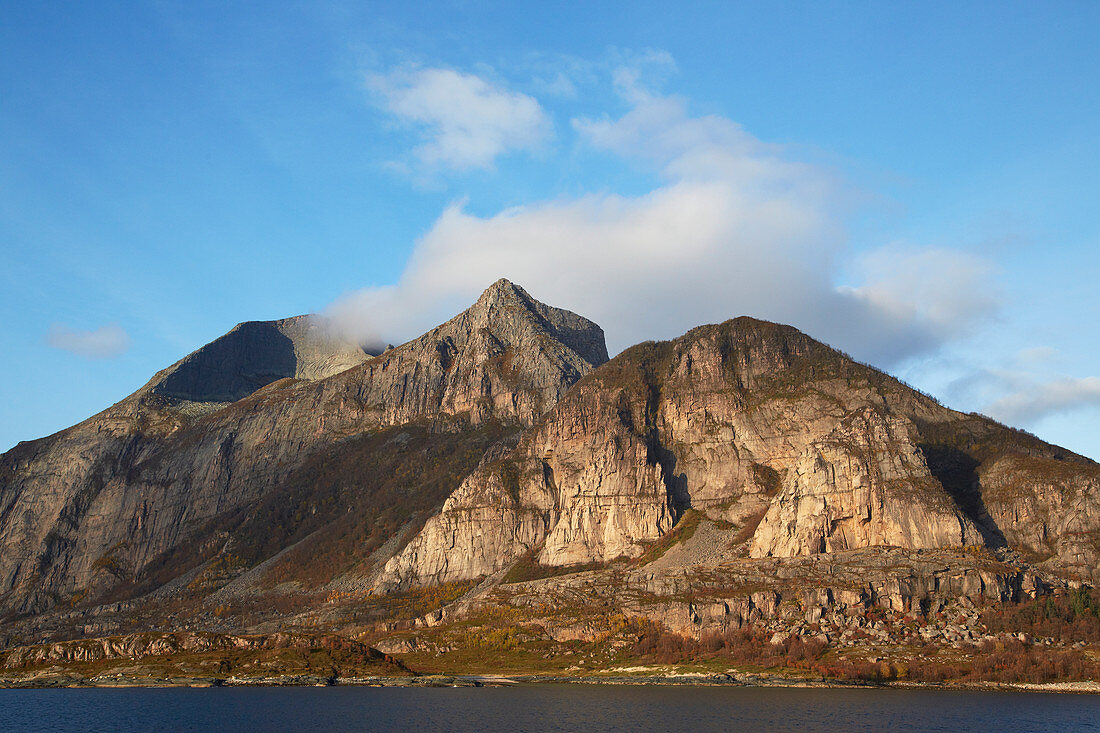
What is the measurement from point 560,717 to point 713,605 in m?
74.1

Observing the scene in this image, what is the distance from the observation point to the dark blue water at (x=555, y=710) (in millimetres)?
113938

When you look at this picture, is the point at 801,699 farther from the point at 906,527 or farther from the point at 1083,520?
the point at 1083,520

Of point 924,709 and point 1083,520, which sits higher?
point 1083,520

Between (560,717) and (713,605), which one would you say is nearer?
(560,717)

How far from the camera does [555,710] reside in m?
129

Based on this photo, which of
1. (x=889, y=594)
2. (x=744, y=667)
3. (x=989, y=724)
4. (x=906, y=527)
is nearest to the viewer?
(x=989, y=724)

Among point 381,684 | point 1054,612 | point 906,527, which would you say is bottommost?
point 381,684

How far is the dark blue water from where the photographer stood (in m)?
114

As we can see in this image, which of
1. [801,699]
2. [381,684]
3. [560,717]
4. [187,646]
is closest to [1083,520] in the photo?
[801,699]

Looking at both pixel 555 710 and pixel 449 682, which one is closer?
pixel 555 710

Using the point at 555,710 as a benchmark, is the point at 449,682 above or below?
below

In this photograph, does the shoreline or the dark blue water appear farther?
the shoreline

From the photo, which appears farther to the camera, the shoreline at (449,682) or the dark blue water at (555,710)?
the shoreline at (449,682)

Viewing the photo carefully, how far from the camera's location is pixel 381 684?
173375 mm
